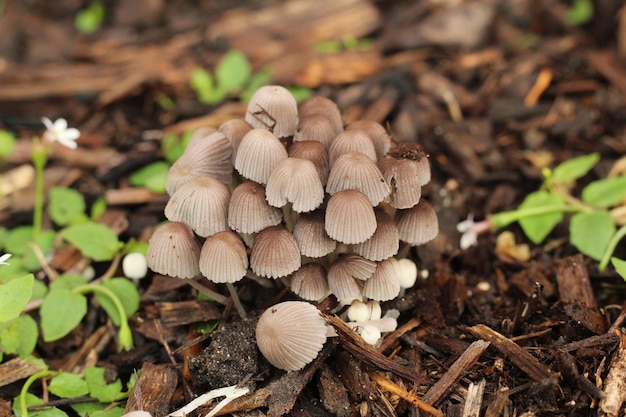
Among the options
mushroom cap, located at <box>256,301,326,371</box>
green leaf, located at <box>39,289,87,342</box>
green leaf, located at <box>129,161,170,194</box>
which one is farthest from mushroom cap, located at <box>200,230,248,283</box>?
green leaf, located at <box>129,161,170,194</box>

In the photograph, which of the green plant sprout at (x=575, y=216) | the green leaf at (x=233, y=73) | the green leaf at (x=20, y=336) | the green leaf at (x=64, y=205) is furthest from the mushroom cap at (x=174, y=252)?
the green leaf at (x=233, y=73)

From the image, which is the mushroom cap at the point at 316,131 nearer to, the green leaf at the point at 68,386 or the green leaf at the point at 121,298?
the green leaf at the point at 121,298

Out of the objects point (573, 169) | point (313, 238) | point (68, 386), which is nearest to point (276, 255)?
point (313, 238)

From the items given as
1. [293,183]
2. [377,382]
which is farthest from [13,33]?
[377,382]

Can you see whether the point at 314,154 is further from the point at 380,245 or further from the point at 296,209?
the point at 380,245

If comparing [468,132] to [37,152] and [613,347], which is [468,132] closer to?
[613,347]

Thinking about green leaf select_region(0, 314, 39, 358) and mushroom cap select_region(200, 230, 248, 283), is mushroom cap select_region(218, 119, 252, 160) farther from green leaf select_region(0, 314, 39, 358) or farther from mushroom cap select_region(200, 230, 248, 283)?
green leaf select_region(0, 314, 39, 358)
